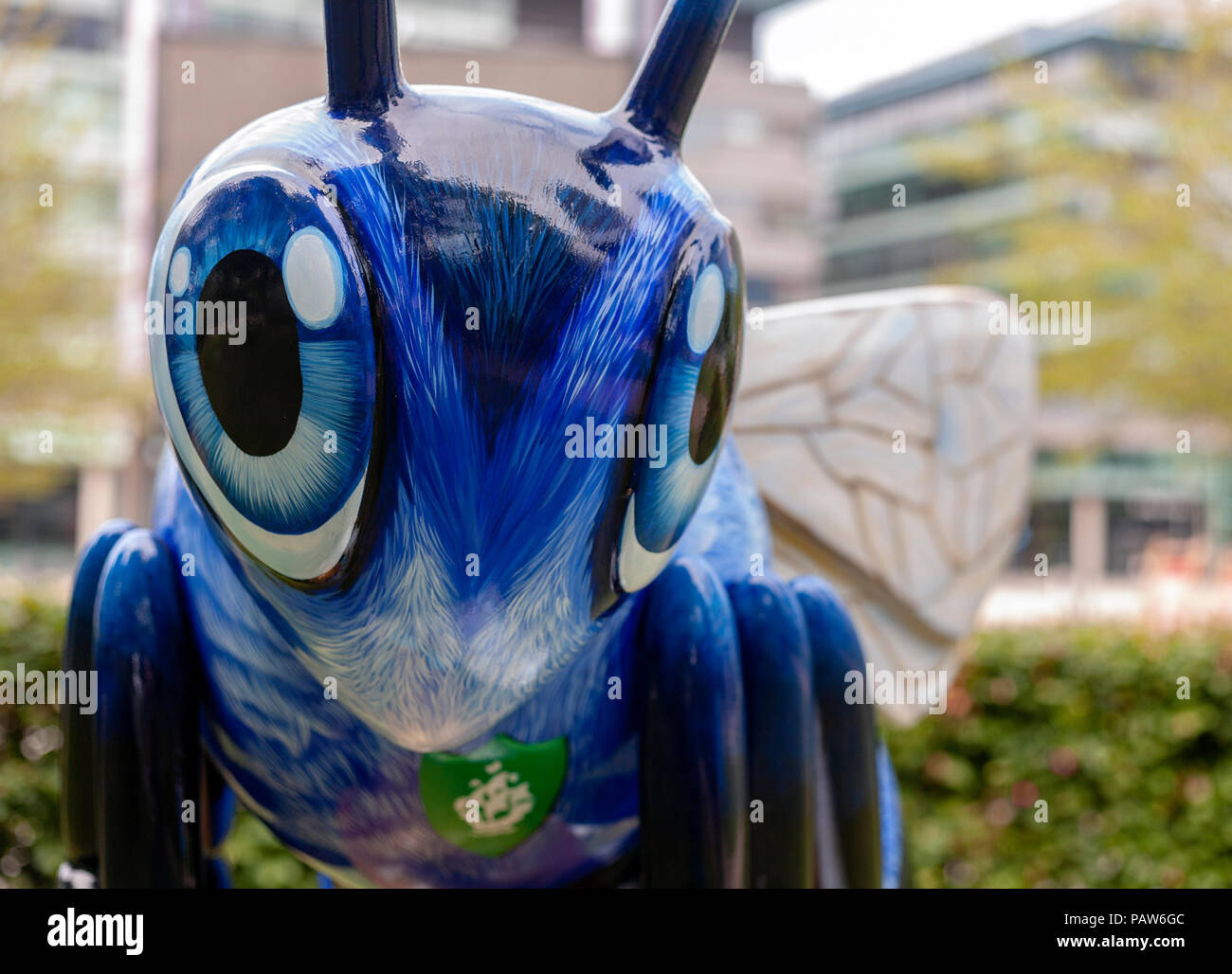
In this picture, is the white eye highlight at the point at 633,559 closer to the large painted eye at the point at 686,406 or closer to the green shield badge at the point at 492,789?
the large painted eye at the point at 686,406

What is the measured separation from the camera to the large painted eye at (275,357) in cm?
94

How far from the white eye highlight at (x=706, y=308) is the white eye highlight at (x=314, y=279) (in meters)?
0.27

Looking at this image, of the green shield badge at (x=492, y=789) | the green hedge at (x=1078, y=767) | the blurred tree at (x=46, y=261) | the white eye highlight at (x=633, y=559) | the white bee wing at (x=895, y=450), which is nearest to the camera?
the white eye highlight at (x=633, y=559)

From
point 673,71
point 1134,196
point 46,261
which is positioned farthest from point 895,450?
point 1134,196

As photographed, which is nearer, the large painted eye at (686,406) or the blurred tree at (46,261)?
the large painted eye at (686,406)

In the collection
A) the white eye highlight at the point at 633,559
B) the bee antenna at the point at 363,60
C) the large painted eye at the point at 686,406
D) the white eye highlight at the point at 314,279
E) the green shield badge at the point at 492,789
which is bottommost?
the green shield badge at the point at 492,789

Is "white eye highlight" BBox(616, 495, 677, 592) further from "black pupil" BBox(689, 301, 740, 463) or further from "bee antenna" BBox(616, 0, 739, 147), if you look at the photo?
"bee antenna" BBox(616, 0, 739, 147)

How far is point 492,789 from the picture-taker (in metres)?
1.19

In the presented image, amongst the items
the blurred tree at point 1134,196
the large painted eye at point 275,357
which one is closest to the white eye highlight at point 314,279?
the large painted eye at point 275,357

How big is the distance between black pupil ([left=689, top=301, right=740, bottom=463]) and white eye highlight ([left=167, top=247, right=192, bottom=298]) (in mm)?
402

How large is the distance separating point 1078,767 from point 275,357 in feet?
11.9

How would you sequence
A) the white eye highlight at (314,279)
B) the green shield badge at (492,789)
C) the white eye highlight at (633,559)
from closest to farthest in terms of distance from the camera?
the white eye highlight at (314,279), the white eye highlight at (633,559), the green shield badge at (492,789)
